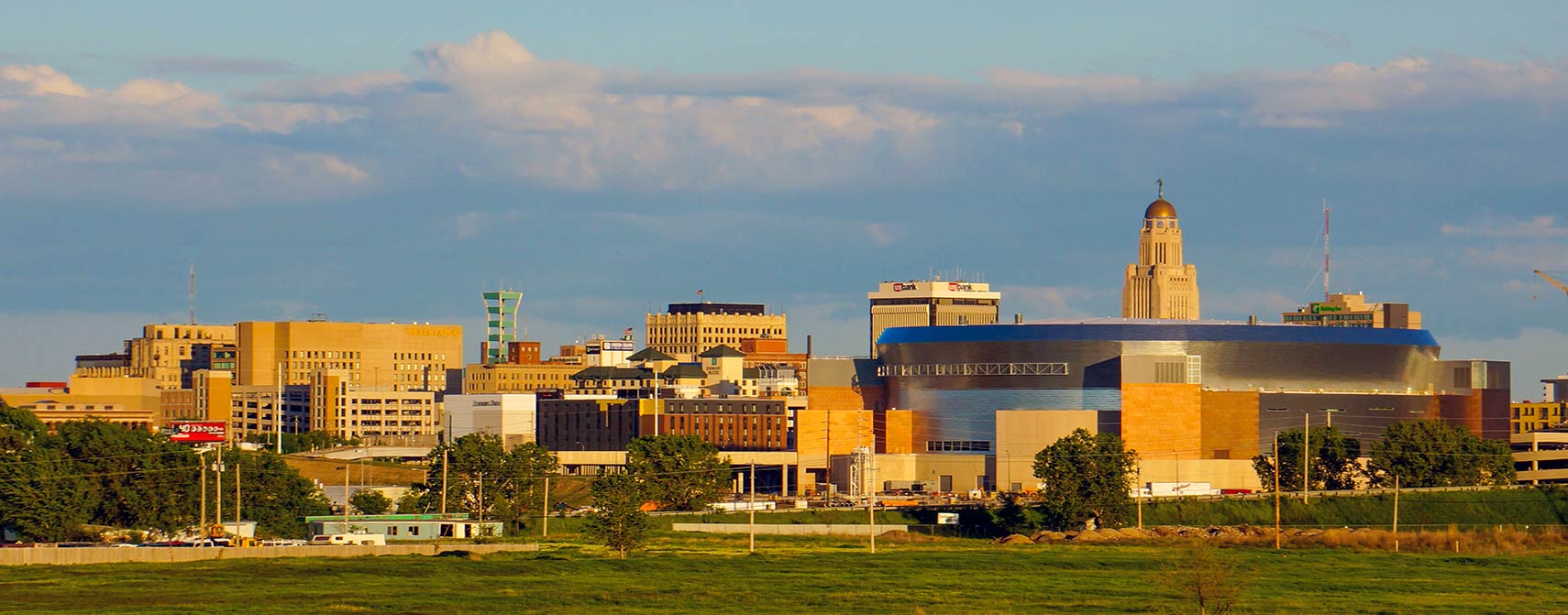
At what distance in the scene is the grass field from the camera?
145125 mm

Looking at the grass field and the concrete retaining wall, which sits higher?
the concrete retaining wall

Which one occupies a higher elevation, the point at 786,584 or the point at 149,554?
the point at 149,554

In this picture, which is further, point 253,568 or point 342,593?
point 253,568

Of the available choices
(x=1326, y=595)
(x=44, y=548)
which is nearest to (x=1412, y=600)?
(x=1326, y=595)

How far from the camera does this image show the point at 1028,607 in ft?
474

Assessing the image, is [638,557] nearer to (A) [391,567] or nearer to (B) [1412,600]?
(A) [391,567]

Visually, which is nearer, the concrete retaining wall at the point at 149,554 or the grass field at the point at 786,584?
the grass field at the point at 786,584

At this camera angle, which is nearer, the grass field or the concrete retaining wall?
the grass field

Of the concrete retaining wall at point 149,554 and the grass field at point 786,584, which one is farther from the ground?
the concrete retaining wall at point 149,554

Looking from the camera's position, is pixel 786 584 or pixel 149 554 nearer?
pixel 786 584

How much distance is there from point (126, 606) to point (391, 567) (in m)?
32.2

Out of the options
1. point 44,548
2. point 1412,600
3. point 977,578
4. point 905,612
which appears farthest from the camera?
point 44,548

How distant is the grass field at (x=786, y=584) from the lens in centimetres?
14512

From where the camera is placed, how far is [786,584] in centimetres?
16175
